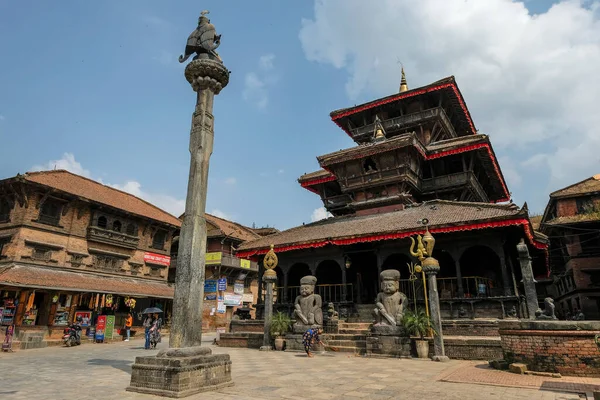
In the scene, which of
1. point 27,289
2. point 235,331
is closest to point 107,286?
point 27,289

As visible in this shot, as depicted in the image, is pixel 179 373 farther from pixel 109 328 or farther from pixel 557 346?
pixel 109 328

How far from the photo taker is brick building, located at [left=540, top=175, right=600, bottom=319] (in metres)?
A: 29.0

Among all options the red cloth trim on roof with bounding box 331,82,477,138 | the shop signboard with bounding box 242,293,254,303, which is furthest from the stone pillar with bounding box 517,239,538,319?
the shop signboard with bounding box 242,293,254,303

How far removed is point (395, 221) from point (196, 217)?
11.8 metres

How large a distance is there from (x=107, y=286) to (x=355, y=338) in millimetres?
18791

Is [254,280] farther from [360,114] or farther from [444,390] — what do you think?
[444,390]

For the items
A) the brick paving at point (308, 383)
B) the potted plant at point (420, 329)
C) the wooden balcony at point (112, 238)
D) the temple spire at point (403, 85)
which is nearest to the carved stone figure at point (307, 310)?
the brick paving at point (308, 383)

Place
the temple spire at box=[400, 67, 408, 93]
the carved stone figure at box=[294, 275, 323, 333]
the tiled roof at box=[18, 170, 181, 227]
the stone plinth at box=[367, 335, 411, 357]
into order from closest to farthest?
the stone plinth at box=[367, 335, 411, 357] → the carved stone figure at box=[294, 275, 323, 333] → the tiled roof at box=[18, 170, 181, 227] → the temple spire at box=[400, 67, 408, 93]

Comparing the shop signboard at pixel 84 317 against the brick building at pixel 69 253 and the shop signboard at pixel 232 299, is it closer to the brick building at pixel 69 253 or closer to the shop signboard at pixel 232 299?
the brick building at pixel 69 253

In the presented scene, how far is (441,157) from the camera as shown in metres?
23.0

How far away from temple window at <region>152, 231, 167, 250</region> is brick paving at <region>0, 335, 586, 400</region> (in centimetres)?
2253

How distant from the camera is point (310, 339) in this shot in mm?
13742

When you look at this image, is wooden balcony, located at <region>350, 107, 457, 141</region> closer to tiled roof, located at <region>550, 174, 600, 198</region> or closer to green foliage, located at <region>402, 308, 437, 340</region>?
tiled roof, located at <region>550, 174, 600, 198</region>

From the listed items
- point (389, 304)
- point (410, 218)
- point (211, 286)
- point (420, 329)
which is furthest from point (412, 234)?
point (211, 286)
